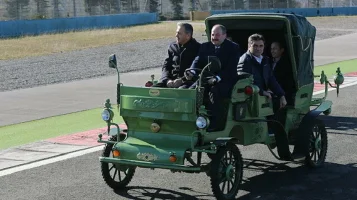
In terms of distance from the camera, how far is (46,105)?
16.7 metres

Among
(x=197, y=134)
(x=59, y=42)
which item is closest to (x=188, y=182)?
(x=197, y=134)

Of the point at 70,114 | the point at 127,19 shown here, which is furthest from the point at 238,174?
the point at 127,19

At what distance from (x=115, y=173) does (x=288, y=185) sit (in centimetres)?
207

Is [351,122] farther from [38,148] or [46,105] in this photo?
[46,105]

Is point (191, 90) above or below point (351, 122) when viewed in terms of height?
above

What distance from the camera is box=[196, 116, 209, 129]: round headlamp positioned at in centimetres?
773

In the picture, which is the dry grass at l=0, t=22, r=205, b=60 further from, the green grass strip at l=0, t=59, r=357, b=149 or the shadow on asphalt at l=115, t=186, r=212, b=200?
the shadow on asphalt at l=115, t=186, r=212, b=200

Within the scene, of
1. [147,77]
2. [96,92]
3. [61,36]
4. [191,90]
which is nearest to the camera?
[191,90]

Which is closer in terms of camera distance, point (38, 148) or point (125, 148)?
point (125, 148)

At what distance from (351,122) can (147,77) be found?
9.82 metres

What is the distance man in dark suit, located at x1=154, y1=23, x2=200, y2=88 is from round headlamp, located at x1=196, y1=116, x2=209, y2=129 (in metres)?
1.12

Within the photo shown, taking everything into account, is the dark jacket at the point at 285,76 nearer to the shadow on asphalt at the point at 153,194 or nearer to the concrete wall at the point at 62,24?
the shadow on asphalt at the point at 153,194

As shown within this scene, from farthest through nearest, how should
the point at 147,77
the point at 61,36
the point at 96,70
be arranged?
the point at 61,36, the point at 96,70, the point at 147,77

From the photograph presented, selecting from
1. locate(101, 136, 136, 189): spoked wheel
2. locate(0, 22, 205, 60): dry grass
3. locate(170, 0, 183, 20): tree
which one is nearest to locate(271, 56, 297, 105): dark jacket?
locate(101, 136, 136, 189): spoked wheel
